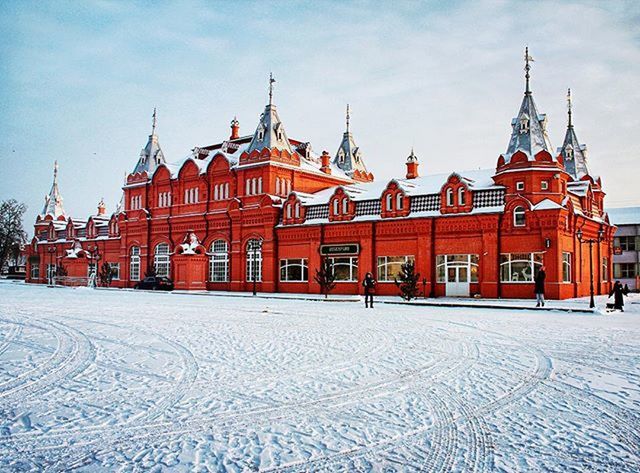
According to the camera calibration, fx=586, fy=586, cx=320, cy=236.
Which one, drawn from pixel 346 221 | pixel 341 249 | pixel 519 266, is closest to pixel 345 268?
pixel 341 249

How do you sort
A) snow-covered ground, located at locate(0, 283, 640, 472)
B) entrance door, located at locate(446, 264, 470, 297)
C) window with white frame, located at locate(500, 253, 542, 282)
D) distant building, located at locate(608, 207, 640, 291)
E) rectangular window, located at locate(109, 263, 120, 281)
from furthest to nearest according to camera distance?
distant building, located at locate(608, 207, 640, 291), rectangular window, located at locate(109, 263, 120, 281), entrance door, located at locate(446, 264, 470, 297), window with white frame, located at locate(500, 253, 542, 282), snow-covered ground, located at locate(0, 283, 640, 472)

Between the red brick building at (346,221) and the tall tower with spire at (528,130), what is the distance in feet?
0.24

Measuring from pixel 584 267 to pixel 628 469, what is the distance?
3172 centimetres

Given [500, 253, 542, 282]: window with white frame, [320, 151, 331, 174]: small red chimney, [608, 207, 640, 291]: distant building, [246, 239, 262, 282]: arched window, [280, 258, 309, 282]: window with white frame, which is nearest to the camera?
[500, 253, 542, 282]: window with white frame

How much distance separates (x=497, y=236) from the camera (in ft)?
99.4

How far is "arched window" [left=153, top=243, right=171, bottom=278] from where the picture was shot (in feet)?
152

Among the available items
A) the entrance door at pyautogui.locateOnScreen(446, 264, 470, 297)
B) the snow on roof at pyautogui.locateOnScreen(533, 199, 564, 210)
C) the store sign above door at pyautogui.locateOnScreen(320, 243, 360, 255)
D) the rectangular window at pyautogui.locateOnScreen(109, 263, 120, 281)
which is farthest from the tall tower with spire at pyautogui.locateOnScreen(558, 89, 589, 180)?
the rectangular window at pyautogui.locateOnScreen(109, 263, 120, 281)

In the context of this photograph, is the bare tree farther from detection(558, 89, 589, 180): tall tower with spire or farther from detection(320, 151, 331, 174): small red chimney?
detection(558, 89, 589, 180): tall tower with spire

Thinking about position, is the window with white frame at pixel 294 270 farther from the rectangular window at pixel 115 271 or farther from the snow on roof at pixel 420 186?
the rectangular window at pixel 115 271

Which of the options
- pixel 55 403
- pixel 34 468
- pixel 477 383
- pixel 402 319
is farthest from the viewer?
pixel 402 319

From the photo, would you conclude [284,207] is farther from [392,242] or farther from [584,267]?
[584,267]

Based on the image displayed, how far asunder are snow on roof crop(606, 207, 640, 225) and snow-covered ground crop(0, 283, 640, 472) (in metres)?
45.5

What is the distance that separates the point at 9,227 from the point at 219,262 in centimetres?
4817

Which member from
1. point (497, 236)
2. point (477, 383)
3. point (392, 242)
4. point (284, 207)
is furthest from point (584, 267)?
point (477, 383)
